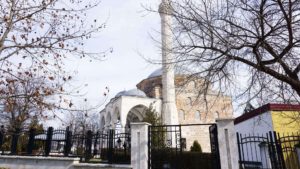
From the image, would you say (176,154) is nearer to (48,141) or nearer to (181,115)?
(48,141)

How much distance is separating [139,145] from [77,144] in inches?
125

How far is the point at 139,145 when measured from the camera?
27.2 feet

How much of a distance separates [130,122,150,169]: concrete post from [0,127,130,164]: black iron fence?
62 cm

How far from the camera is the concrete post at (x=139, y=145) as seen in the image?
26.6ft

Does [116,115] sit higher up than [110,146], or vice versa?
[116,115]

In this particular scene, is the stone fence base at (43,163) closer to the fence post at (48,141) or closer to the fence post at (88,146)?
the fence post at (48,141)

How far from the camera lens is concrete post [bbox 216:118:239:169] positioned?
729 cm

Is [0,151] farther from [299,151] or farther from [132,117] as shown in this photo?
[132,117]

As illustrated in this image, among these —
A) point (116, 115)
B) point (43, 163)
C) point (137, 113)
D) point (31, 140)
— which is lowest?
point (43, 163)

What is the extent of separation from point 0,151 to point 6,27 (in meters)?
6.82

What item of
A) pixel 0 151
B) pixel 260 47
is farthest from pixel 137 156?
pixel 0 151

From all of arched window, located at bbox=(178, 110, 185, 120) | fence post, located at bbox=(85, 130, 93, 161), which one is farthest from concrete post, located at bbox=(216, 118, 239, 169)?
arched window, located at bbox=(178, 110, 185, 120)

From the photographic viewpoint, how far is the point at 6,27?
662 centimetres

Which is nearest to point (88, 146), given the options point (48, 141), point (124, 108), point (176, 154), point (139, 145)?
point (48, 141)
